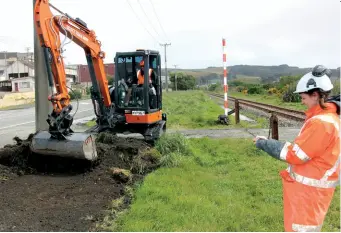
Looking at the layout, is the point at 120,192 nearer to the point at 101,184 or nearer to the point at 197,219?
the point at 101,184

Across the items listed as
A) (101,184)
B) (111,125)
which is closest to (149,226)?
(101,184)

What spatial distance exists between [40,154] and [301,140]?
5539 millimetres

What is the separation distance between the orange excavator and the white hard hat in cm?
482

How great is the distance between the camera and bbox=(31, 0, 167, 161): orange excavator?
24.0 ft

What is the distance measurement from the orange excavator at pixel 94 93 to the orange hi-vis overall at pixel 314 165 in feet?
15.4

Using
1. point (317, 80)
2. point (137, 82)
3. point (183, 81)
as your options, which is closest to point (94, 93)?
point (137, 82)

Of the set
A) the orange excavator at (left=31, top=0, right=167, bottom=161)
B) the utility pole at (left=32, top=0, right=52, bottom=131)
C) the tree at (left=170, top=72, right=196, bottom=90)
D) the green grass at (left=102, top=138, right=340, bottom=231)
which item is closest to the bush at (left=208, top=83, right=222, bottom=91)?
the tree at (left=170, top=72, right=196, bottom=90)

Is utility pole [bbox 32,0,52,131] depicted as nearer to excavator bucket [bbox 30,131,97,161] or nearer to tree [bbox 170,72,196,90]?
excavator bucket [bbox 30,131,97,161]

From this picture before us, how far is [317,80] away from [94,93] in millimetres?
7419

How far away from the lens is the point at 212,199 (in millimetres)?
5879

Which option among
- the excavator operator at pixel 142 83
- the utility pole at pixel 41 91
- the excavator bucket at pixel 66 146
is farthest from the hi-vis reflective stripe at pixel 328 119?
the utility pole at pixel 41 91

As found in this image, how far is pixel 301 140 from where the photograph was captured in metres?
3.10

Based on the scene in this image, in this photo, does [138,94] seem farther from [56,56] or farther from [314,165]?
[314,165]

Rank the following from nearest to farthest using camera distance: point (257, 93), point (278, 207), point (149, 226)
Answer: point (149, 226) < point (278, 207) < point (257, 93)
